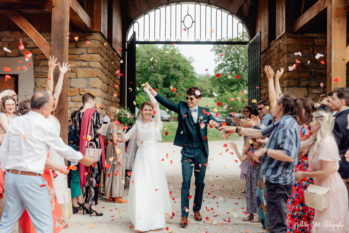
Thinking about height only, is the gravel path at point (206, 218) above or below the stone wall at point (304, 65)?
below

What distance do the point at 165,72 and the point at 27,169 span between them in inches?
1262

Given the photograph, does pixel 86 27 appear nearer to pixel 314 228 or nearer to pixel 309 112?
pixel 309 112

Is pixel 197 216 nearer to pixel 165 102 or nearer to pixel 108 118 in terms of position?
pixel 165 102

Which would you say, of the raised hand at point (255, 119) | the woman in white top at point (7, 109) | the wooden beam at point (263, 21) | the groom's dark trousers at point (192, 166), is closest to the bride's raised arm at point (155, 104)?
the groom's dark trousers at point (192, 166)

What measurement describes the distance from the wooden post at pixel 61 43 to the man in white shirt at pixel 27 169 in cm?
244

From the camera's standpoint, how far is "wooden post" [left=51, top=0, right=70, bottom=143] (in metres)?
5.70

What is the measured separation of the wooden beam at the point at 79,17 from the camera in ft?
21.8

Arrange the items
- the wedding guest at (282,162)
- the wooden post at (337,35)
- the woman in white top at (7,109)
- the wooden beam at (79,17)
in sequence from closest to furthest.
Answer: the wedding guest at (282,162), the woman in white top at (7,109), the wooden post at (337,35), the wooden beam at (79,17)

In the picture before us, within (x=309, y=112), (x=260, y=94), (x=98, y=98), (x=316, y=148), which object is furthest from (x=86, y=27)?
(x=316, y=148)

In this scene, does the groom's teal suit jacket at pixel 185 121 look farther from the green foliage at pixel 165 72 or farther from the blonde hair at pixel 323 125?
the green foliage at pixel 165 72

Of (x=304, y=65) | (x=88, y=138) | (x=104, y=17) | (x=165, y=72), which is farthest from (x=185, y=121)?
(x=165, y=72)

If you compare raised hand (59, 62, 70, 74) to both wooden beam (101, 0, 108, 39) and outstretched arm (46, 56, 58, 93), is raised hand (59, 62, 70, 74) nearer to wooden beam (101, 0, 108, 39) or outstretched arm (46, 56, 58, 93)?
outstretched arm (46, 56, 58, 93)

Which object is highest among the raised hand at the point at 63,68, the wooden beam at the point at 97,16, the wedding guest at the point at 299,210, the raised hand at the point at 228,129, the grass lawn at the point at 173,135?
the wooden beam at the point at 97,16

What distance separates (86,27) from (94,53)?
0.58 meters
